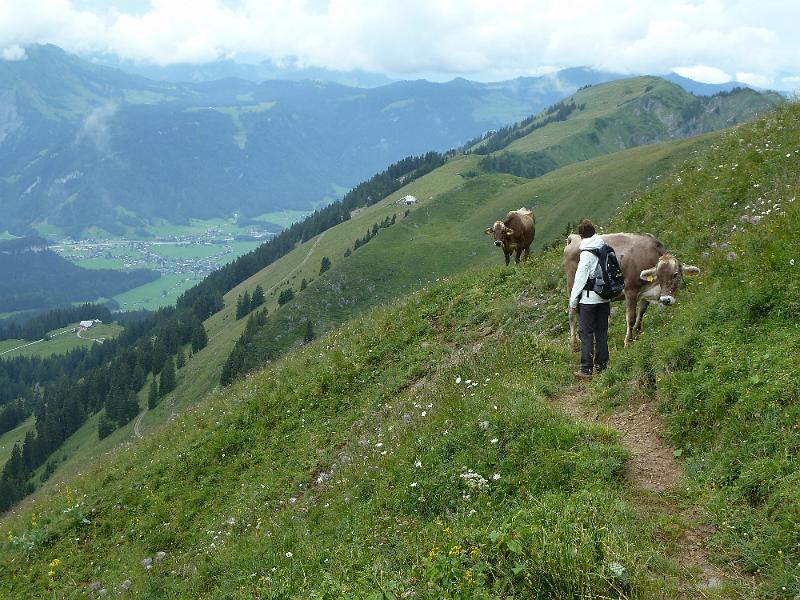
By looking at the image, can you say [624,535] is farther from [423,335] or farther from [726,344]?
[423,335]

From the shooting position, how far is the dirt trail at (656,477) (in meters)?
6.69

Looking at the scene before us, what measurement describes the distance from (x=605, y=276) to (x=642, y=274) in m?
1.11

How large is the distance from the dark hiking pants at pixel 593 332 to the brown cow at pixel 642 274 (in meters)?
1.05

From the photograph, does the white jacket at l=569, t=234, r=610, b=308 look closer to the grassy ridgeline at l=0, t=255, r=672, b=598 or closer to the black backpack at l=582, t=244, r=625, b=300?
the black backpack at l=582, t=244, r=625, b=300

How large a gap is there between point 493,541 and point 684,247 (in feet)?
43.7

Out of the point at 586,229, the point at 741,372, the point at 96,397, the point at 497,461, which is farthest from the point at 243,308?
the point at 741,372

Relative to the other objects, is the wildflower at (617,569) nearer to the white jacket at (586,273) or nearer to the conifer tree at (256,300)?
the white jacket at (586,273)

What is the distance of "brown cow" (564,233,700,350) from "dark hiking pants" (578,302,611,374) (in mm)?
1054

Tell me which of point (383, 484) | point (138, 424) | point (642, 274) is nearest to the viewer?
point (383, 484)

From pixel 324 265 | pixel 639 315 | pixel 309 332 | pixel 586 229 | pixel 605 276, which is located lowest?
pixel 309 332

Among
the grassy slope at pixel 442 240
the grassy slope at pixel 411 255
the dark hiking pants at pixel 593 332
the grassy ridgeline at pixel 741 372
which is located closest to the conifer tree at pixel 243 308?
the grassy slope at pixel 411 255

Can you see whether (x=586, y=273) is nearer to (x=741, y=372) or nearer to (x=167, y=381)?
(x=741, y=372)

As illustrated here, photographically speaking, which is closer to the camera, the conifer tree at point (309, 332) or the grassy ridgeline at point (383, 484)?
the grassy ridgeline at point (383, 484)

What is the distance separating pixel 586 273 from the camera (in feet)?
40.9
